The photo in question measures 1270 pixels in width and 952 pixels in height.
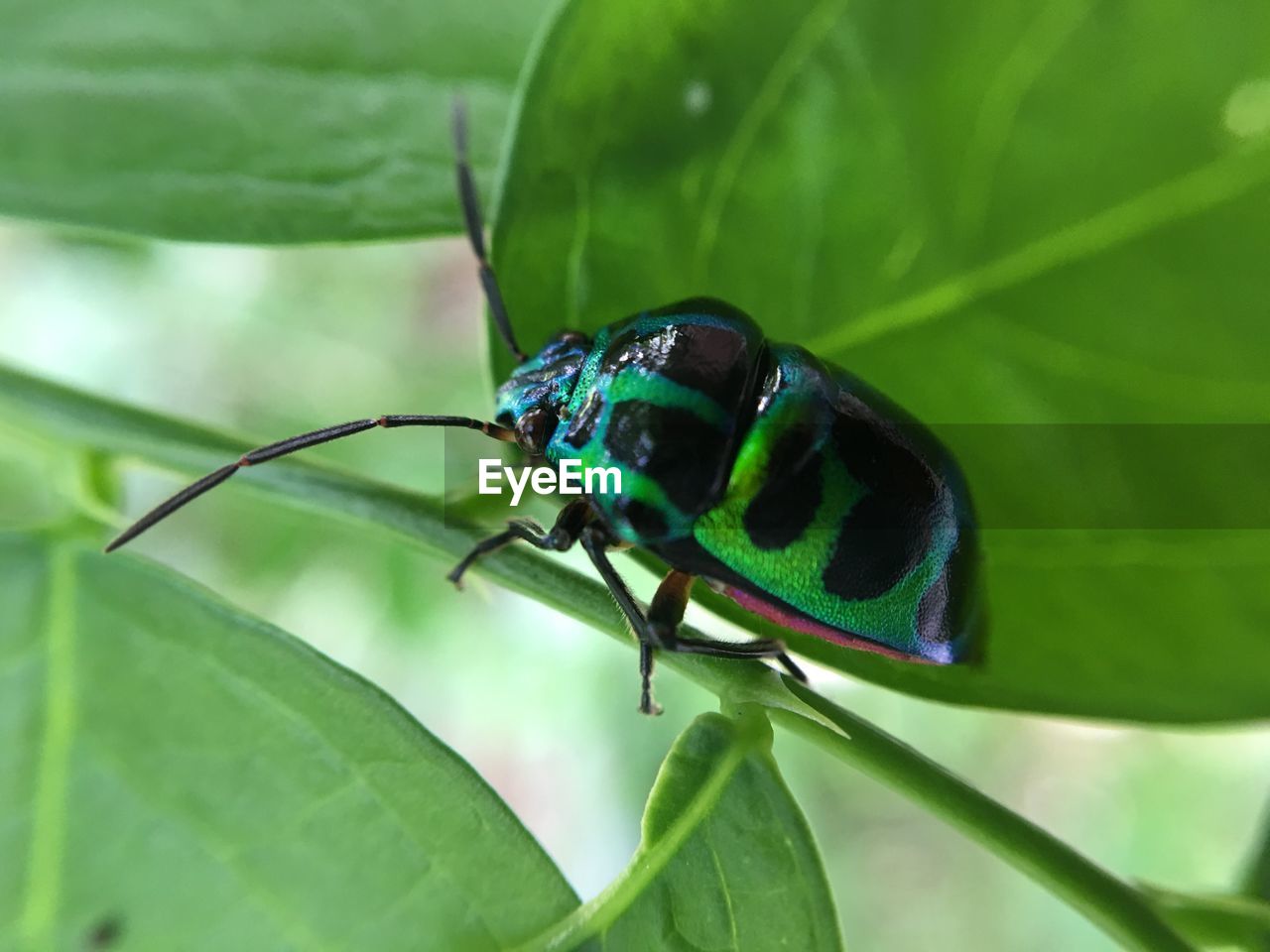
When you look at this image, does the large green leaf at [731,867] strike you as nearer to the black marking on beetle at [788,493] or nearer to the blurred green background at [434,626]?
the black marking on beetle at [788,493]

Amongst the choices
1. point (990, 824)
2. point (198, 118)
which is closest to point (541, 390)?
point (198, 118)

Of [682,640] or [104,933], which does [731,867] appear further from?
[104,933]

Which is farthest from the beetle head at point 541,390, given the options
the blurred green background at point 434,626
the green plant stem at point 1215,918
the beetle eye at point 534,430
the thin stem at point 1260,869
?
the blurred green background at point 434,626

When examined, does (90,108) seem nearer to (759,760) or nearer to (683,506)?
(683,506)

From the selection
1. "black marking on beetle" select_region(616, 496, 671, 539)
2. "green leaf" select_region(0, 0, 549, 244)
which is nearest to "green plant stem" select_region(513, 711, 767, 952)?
"black marking on beetle" select_region(616, 496, 671, 539)

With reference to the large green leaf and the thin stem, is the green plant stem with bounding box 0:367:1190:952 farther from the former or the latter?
the thin stem

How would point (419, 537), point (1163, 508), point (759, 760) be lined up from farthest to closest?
point (419, 537) → point (1163, 508) → point (759, 760)

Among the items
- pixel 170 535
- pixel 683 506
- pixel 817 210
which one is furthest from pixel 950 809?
pixel 170 535
